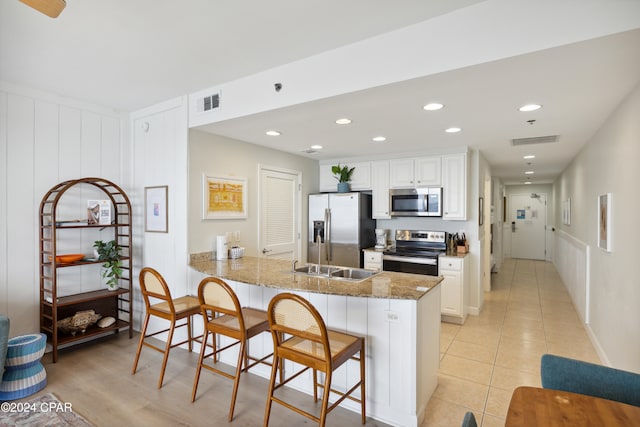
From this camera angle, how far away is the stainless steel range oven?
440 centimetres

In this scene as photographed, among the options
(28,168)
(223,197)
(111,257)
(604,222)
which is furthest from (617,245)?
(28,168)

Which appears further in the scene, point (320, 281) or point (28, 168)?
point (28, 168)

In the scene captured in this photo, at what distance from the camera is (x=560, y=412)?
1.24 metres

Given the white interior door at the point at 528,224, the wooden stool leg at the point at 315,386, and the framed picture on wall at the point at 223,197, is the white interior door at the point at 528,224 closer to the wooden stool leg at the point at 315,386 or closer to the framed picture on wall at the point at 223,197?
the framed picture on wall at the point at 223,197

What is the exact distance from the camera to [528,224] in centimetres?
996

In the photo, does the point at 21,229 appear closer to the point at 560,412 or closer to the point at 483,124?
the point at 560,412

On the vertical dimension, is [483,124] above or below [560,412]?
above

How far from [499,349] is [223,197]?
3413mm

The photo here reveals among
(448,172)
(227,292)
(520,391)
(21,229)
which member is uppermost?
(448,172)

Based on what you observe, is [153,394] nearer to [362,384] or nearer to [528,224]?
[362,384]

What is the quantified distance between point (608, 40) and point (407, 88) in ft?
3.37

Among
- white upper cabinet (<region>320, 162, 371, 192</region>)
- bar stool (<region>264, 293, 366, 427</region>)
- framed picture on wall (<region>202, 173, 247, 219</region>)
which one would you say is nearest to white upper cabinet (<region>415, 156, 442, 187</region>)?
white upper cabinet (<region>320, 162, 371, 192</region>)

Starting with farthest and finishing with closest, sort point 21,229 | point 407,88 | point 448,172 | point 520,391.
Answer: point 448,172, point 21,229, point 407,88, point 520,391

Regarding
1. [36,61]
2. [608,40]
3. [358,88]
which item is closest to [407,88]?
[358,88]
